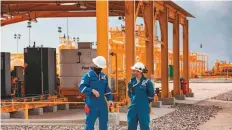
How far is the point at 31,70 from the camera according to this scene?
1723 cm

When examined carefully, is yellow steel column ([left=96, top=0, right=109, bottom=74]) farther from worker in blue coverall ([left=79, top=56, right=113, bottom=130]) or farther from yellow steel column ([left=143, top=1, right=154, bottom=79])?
yellow steel column ([left=143, top=1, right=154, bottom=79])

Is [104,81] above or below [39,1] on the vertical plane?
below

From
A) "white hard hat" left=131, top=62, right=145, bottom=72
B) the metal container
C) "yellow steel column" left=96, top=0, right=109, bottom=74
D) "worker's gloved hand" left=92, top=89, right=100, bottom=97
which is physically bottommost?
the metal container

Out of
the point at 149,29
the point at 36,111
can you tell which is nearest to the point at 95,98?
the point at 36,111

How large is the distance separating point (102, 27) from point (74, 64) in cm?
624

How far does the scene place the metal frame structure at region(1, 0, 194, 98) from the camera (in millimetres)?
14602

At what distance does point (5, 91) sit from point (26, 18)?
5.49 metres

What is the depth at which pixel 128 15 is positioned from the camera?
14719 millimetres

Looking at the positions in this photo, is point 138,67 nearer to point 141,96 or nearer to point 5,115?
point 141,96

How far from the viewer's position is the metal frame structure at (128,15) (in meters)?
14.6

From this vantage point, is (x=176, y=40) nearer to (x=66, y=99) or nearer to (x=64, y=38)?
(x=66, y=99)

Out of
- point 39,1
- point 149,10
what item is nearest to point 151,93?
point 149,10

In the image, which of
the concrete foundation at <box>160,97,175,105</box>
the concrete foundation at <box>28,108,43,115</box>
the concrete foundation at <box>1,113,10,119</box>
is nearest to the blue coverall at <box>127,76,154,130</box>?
the concrete foundation at <box>1,113,10,119</box>

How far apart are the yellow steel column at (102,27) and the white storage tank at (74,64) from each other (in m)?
5.79
